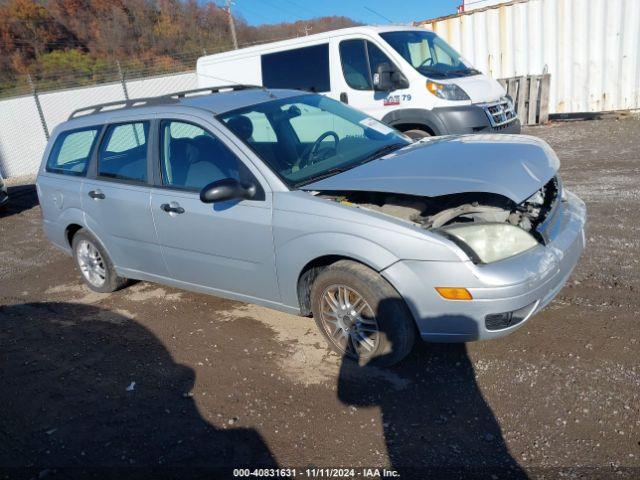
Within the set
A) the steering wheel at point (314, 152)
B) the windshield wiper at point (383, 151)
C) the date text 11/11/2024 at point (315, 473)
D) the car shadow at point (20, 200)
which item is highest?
the steering wheel at point (314, 152)

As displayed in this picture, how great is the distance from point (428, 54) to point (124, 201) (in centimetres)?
529

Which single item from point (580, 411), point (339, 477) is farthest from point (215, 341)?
point (580, 411)

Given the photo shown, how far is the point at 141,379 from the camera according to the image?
3.82 metres

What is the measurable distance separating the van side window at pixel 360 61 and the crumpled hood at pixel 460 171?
13.0 feet

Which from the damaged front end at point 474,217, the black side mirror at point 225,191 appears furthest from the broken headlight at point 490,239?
the black side mirror at point 225,191

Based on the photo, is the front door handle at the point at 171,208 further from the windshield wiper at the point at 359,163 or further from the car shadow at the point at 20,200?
the car shadow at the point at 20,200

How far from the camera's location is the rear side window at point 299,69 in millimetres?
8242

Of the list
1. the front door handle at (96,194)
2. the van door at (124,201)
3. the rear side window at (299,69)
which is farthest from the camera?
the rear side window at (299,69)

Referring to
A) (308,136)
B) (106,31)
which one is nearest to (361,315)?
(308,136)

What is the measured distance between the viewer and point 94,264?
5414 millimetres

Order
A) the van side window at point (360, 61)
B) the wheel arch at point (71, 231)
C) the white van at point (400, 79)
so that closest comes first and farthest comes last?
the wheel arch at point (71, 231) < the white van at point (400, 79) < the van side window at point (360, 61)

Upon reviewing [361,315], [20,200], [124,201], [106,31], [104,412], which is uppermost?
[106,31]

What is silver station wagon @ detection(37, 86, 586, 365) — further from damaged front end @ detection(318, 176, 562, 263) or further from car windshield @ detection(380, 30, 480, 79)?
car windshield @ detection(380, 30, 480, 79)

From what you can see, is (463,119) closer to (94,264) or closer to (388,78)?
(388,78)
